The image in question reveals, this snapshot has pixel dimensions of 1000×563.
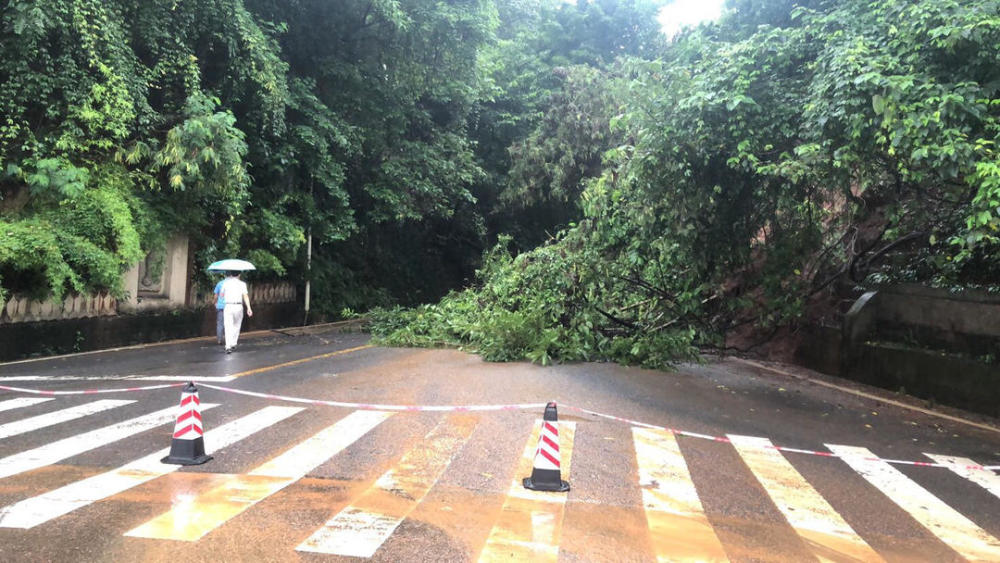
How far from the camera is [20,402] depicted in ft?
25.9

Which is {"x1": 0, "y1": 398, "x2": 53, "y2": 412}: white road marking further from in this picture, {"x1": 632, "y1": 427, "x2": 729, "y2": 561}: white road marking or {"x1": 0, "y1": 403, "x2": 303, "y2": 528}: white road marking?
{"x1": 632, "y1": 427, "x2": 729, "y2": 561}: white road marking

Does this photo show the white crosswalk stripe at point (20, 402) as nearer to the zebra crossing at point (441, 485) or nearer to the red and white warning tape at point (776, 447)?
the zebra crossing at point (441, 485)

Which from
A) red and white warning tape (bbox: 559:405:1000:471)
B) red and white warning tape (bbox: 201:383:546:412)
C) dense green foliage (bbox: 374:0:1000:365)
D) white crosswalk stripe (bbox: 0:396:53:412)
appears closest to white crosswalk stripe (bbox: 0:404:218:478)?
red and white warning tape (bbox: 201:383:546:412)

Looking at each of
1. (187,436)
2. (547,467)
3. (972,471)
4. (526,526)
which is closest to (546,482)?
(547,467)

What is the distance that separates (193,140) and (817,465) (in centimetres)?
1251

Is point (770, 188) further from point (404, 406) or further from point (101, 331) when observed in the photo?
point (101, 331)

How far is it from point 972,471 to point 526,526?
5.37 m

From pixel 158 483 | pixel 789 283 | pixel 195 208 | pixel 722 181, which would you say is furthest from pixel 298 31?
pixel 158 483

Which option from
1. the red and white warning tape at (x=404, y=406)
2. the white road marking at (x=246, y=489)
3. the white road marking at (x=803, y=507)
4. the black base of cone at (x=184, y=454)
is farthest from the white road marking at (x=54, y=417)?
the white road marking at (x=803, y=507)

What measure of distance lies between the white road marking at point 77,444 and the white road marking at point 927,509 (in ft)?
23.6

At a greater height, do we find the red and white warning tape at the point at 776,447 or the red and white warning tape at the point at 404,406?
the red and white warning tape at the point at 404,406

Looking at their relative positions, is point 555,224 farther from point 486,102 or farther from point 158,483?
point 158,483

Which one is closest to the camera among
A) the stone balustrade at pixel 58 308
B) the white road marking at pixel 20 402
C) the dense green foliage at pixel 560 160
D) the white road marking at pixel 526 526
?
the white road marking at pixel 526 526

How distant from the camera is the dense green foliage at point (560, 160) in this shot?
8.23 m
